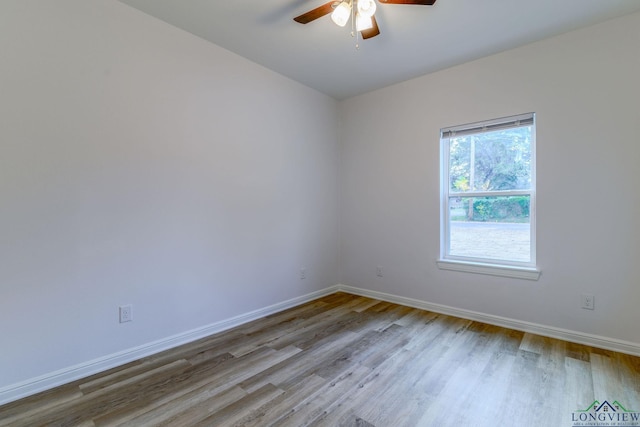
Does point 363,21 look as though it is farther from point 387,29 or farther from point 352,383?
point 352,383

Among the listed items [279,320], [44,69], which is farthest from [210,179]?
[279,320]

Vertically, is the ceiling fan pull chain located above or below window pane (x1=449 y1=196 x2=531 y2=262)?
above

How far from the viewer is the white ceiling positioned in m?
2.21

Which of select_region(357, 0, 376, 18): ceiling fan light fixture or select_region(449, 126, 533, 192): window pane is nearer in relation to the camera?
select_region(357, 0, 376, 18): ceiling fan light fixture

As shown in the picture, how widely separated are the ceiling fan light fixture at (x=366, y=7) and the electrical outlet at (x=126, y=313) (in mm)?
2623

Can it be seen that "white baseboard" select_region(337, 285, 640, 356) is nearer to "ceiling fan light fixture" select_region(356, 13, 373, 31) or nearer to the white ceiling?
the white ceiling

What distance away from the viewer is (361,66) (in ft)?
10.3

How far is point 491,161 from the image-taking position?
3.02m

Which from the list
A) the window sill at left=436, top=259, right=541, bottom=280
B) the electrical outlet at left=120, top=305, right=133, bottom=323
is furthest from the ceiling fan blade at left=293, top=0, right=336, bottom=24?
the window sill at left=436, top=259, right=541, bottom=280

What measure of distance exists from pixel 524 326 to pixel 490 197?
1.25 metres

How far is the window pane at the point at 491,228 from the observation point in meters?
2.85

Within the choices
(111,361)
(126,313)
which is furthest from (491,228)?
(111,361)

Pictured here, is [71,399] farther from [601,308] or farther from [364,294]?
[601,308]

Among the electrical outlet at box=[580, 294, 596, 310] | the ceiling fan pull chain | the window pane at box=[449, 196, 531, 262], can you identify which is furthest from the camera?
the window pane at box=[449, 196, 531, 262]
